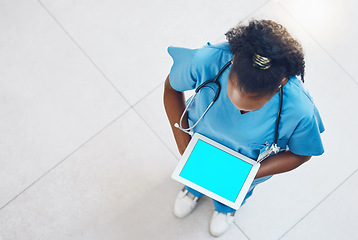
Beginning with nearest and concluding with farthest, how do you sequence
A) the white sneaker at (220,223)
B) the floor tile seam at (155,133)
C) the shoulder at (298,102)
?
the shoulder at (298,102) → the white sneaker at (220,223) → the floor tile seam at (155,133)

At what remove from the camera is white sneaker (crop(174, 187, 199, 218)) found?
164 cm

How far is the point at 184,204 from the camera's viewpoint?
5.39 feet

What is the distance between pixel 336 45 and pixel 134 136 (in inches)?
44.4

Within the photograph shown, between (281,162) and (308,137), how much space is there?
0.17 meters

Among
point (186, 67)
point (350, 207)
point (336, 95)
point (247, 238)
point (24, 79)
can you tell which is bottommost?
point (350, 207)

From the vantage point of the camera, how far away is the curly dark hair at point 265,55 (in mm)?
799

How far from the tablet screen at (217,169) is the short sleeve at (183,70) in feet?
0.58

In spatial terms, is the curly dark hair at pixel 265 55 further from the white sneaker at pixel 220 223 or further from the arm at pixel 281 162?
the white sneaker at pixel 220 223

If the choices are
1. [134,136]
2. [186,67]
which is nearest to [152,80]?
[134,136]

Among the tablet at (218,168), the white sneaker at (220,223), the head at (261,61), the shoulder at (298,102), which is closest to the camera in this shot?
the head at (261,61)

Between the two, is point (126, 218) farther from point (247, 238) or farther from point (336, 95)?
point (336, 95)

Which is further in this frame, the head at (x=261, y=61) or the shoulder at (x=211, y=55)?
the shoulder at (x=211, y=55)

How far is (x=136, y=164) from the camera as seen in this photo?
173 cm

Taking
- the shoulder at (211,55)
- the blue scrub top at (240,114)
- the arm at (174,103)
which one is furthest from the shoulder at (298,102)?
the arm at (174,103)
